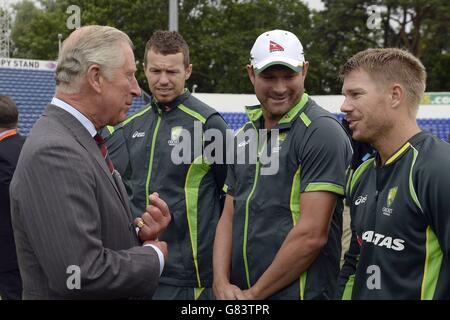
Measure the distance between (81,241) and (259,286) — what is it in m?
1.02

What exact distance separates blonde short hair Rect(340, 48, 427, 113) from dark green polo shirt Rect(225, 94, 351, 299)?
0.38 m

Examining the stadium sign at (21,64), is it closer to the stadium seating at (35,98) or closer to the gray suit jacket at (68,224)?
the stadium seating at (35,98)

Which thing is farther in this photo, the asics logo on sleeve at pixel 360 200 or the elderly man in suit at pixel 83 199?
the asics logo on sleeve at pixel 360 200

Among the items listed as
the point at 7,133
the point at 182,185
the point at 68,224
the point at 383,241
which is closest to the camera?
the point at 68,224

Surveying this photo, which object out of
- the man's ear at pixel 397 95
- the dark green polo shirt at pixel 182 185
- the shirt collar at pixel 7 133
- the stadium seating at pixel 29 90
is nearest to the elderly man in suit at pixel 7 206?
the shirt collar at pixel 7 133

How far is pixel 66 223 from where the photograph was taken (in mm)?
1758

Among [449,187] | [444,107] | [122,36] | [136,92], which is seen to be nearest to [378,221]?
[449,187]

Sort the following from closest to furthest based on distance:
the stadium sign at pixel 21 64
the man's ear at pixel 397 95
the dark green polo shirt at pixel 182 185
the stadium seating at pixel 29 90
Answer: the man's ear at pixel 397 95 → the dark green polo shirt at pixel 182 185 → the stadium seating at pixel 29 90 → the stadium sign at pixel 21 64

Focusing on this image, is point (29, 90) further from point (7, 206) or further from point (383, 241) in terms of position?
point (383, 241)

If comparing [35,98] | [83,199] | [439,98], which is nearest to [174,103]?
[83,199]

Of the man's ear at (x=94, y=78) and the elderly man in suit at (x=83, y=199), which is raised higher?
the man's ear at (x=94, y=78)

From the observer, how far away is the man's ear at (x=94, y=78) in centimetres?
199

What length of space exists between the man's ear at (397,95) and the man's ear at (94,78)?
3.54 ft

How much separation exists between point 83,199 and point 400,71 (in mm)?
1275
